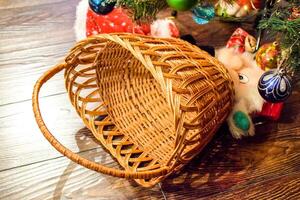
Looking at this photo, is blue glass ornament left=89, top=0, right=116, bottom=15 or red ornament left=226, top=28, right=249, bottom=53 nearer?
blue glass ornament left=89, top=0, right=116, bottom=15

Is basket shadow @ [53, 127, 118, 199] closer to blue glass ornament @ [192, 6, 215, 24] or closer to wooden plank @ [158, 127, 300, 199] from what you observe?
wooden plank @ [158, 127, 300, 199]

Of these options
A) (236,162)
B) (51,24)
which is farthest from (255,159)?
(51,24)

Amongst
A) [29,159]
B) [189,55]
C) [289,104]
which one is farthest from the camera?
[289,104]

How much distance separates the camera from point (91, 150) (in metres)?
0.87

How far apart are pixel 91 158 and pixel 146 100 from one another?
7.9 inches

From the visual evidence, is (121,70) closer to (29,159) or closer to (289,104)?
(29,159)

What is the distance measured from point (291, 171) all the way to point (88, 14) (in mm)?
→ 709

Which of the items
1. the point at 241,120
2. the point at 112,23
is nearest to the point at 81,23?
the point at 112,23

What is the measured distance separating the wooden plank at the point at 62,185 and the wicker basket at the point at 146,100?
5cm

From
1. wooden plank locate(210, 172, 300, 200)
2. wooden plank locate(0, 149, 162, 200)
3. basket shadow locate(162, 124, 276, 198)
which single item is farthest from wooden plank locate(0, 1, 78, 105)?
wooden plank locate(210, 172, 300, 200)

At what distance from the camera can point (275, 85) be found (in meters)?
0.82

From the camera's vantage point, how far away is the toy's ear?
0.97 meters

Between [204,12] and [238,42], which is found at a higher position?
[204,12]

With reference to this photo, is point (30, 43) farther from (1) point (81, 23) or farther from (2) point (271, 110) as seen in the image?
(2) point (271, 110)
